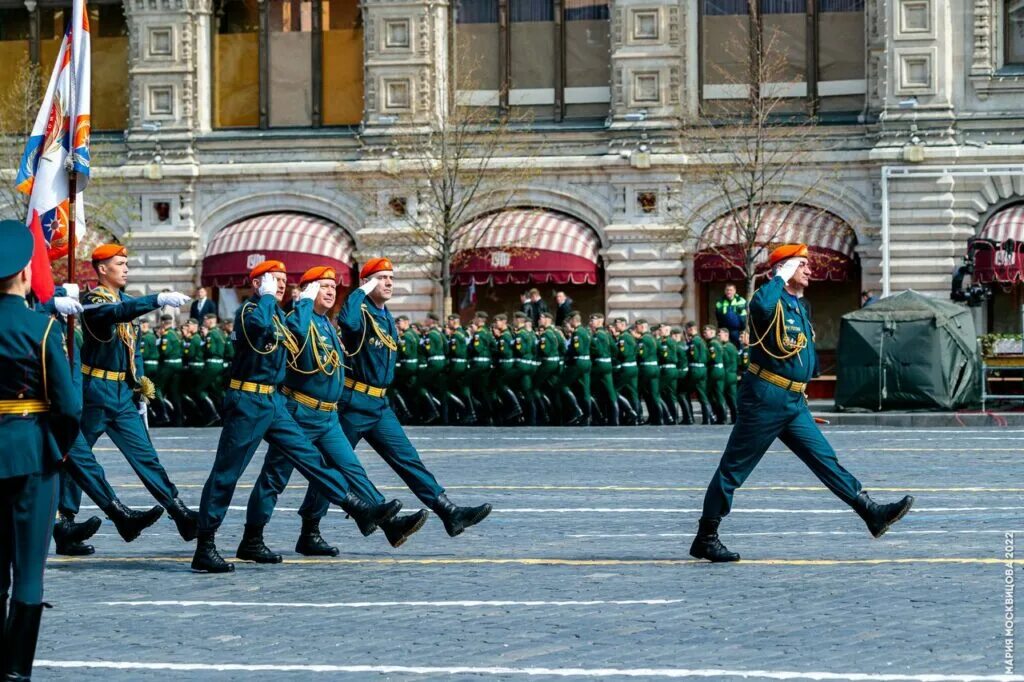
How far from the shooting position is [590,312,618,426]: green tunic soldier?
2884 cm

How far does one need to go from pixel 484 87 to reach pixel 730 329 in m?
9.31

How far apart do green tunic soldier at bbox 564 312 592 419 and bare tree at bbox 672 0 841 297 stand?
25.3 feet

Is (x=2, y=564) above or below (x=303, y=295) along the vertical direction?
below

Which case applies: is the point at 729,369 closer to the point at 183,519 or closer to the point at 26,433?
the point at 183,519

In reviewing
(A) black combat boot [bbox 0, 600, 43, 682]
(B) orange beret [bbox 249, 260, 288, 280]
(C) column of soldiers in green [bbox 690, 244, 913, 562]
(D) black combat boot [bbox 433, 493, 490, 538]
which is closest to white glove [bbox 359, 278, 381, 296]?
(B) orange beret [bbox 249, 260, 288, 280]

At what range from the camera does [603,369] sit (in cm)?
2886

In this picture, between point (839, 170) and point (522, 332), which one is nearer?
point (522, 332)

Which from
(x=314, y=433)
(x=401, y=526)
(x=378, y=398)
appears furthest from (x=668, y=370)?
(x=401, y=526)

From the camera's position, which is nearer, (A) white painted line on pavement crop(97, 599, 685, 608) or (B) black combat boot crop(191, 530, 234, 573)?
(A) white painted line on pavement crop(97, 599, 685, 608)

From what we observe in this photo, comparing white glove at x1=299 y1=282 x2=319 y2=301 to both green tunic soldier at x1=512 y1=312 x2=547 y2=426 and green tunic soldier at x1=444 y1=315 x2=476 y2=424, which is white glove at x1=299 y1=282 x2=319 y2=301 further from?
green tunic soldier at x1=444 y1=315 x2=476 y2=424

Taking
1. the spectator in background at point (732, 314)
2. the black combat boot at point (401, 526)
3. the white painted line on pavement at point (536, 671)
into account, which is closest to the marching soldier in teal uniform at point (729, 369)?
the spectator in background at point (732, 314)

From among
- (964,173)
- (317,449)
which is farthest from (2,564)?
(964,173)

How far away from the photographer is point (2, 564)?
845cm

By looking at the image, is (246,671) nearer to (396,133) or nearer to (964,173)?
(964,173)
